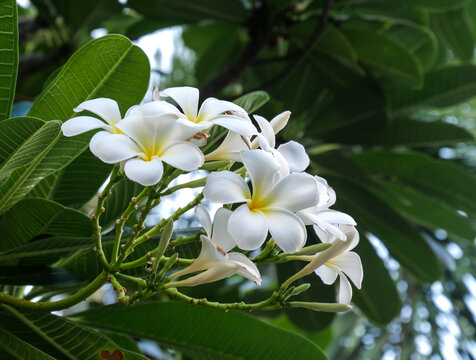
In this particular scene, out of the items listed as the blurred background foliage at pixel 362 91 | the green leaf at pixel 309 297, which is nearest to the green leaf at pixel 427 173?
the blurred background foliage at pixel 362 91

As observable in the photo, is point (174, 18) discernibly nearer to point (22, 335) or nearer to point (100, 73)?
point (100, 73)

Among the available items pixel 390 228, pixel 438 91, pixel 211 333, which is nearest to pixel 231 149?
pixel 211 333

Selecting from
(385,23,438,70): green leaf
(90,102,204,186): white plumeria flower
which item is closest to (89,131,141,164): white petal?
(90,102,204,186): white plumeria flower

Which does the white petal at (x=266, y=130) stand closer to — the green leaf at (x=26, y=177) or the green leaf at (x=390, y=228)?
the green leaf at (x=26, y=177)

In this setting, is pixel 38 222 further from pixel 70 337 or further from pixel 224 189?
pixel 224 189

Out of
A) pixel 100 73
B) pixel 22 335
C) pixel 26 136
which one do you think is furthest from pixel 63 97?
pixel 22 335

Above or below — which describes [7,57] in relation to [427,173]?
above
